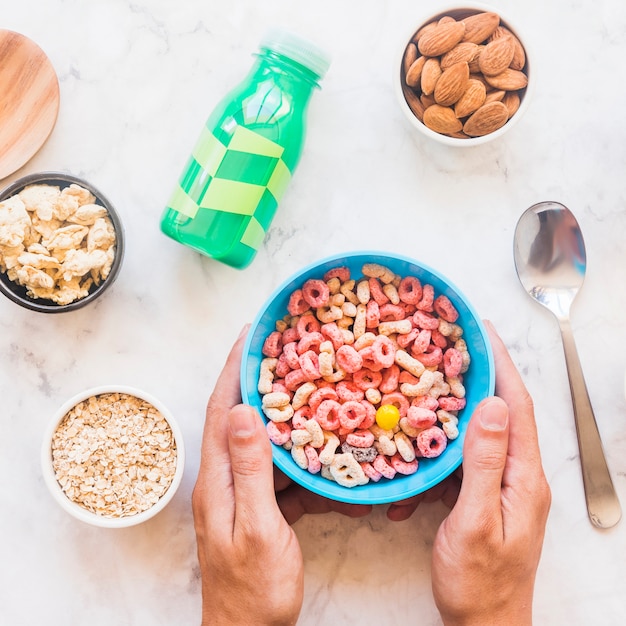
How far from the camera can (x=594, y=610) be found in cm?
103

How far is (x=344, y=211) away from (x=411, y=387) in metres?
0.30

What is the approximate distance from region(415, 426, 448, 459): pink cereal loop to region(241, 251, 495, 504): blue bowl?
0.05 feet

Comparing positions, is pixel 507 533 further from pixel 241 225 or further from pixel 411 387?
pixel 241 225

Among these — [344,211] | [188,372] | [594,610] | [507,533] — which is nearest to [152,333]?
[188,372]

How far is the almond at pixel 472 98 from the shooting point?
37.2 inches

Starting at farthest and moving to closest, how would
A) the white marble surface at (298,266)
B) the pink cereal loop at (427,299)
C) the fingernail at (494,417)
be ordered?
the white marble surface at (298,266) → the pink cereal loop at (427,299) → the fingernail at (494,417)

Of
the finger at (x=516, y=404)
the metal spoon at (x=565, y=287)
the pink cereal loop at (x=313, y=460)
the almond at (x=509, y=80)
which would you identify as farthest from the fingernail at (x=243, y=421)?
the almond at (x=509, y=80)

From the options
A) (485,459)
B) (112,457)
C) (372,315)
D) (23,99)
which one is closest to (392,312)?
(372,315)

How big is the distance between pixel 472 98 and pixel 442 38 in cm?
9

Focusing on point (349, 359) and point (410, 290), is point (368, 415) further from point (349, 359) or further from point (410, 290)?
point (410, 290)

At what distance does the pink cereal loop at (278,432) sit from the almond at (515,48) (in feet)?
1.98

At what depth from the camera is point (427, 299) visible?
36.5 inches

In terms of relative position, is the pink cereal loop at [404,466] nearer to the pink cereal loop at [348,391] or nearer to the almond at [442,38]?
the pink cereal loop at [348,391]

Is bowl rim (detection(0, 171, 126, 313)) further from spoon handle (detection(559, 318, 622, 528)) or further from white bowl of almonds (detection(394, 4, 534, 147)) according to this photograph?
spoon handle (detection(559, 318, 622, 528))
